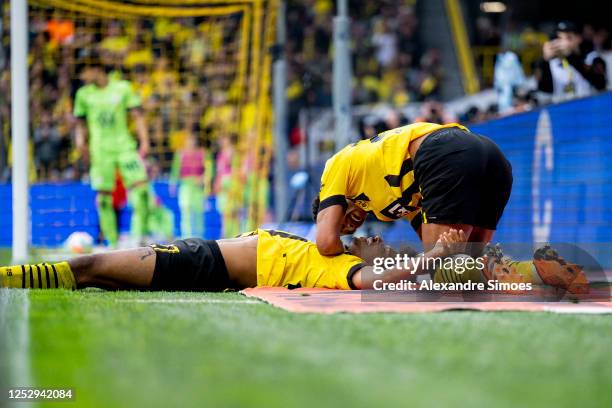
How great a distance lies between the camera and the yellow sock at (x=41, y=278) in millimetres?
6340

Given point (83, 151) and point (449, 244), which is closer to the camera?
point (449, 244)

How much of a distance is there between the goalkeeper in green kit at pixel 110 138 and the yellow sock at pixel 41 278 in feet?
26.3

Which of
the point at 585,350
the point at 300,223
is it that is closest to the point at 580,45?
the point at 300,223

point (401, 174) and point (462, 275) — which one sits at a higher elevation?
point (401, 174)

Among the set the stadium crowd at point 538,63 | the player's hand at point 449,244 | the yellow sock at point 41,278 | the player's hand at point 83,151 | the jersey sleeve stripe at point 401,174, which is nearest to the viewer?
the player's hand at point 449,244

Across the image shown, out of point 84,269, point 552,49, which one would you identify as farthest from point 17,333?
point 552,49

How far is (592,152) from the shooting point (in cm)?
998

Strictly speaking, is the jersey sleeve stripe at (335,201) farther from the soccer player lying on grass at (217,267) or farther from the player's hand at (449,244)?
the player's hand at (449,244)

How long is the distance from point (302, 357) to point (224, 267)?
310cm

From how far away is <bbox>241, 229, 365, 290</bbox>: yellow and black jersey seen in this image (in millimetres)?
6520

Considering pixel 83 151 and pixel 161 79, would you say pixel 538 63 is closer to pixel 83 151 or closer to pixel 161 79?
pixel 161 79

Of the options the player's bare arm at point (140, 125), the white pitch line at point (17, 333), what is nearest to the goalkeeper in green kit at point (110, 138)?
the player's bare arm at point (140, 125)

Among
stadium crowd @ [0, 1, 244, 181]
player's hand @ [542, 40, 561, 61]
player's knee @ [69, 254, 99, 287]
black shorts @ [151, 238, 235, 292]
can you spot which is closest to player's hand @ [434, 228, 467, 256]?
black shorts @ [151, 238, 235, 292]

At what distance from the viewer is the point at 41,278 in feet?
20.8
